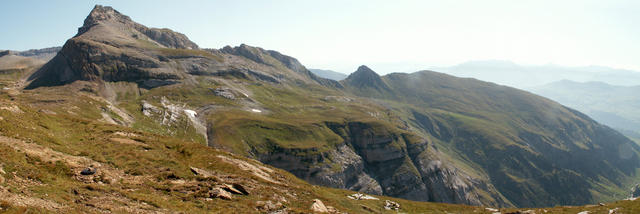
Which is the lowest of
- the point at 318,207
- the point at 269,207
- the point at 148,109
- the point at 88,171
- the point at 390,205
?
the point at 390,205

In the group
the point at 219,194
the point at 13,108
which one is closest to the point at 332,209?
the point at 219,194

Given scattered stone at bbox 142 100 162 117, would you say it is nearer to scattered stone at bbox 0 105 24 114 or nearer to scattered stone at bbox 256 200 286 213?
scattered stone at bbox 0 105 24 114

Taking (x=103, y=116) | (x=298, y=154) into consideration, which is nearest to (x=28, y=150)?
(x=103, y=116)

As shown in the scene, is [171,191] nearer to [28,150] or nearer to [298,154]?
[28,150]

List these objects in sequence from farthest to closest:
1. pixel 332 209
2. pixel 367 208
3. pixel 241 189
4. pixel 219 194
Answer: pixel 367 208
pixel 332 209
pixel 241 189
pixel 219 194

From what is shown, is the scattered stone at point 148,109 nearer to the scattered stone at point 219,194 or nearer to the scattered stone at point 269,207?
the scattered stone at point 219,194

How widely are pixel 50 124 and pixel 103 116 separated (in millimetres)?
97585

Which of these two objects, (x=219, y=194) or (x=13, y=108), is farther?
(x=13, y=108)

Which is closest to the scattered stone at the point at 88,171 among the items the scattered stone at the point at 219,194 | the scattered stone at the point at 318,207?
the scattered stone at the point at 219,194

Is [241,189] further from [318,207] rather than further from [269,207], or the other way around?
[318,207]

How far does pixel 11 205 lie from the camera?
17172 millimetres

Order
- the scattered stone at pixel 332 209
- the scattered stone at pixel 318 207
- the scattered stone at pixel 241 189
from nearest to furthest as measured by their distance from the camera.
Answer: the scattered stone at pixel 241 189 → the scattered stone at pixel 318 207 → the scattered stone at pixel 332 209

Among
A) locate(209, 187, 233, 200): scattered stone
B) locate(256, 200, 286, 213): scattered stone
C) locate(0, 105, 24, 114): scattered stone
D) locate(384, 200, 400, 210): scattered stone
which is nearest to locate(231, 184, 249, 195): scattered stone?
locate(209, 187, 233, 200): scattered stone

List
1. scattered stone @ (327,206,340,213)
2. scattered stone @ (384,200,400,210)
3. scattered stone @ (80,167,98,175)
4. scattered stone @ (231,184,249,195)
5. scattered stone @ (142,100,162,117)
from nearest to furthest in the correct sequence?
1. scattered stone @ (80,167,98,175)
2. scattered stone @ (231,184,249,195)
3. scattered stone @ (327,206,340,213)
4. scattered stone @ (384,200,400,210)
5. scattered stone @ (142,100,162,117)
